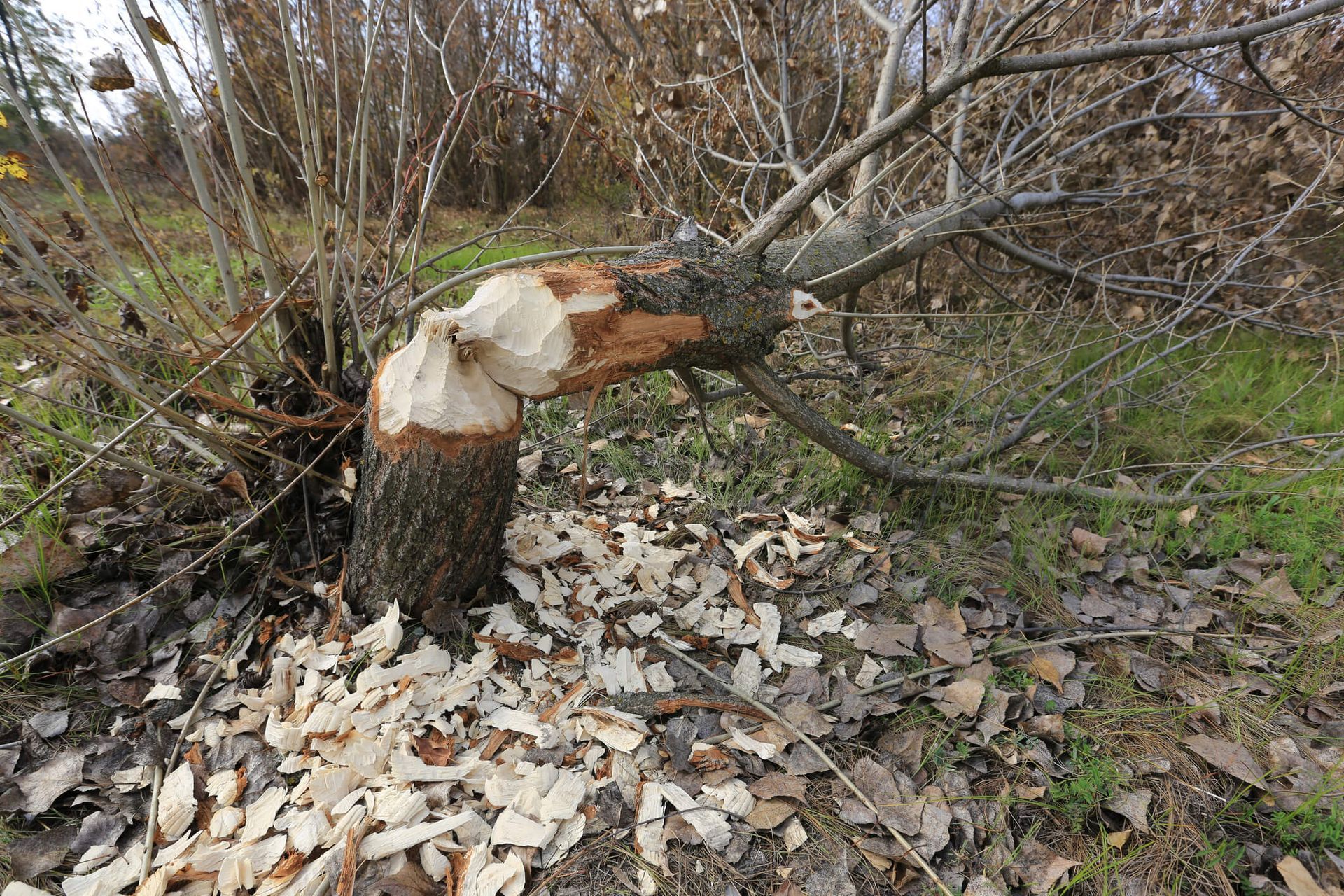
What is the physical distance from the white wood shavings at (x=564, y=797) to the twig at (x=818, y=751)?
487 millimetres

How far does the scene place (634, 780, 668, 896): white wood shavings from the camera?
4.71 feet

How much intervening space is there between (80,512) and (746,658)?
209 cm

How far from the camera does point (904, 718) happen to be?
1774 millimetres

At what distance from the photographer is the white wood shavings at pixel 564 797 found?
1510 mm

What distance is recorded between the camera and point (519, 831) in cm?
147

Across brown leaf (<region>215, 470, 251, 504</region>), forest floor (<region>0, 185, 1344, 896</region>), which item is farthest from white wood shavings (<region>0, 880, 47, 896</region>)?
brown leaf (<region>215, 470, 251, 504</region>)

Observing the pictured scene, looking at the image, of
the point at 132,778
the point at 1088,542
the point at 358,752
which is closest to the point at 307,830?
the point at 358,752

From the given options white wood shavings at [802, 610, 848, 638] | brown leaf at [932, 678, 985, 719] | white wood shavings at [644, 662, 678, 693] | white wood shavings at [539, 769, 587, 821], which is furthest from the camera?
white wood shavings at [802, 610, 848, 638]

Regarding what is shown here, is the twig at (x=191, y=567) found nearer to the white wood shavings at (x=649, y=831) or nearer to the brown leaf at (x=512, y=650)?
the brown leaf at (x=512, y=650)

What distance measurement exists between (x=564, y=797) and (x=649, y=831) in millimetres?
221

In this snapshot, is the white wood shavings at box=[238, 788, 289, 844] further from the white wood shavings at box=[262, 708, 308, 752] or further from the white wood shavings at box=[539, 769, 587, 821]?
the white wood shavings at box=[539, 769, 587, 821]

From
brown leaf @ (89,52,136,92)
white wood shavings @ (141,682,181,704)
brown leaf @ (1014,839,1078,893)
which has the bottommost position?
brown leaf @ (1014,839,1078,893)

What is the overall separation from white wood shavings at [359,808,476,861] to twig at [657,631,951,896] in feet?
2.40

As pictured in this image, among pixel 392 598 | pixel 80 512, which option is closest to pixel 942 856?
pixel 392 598
